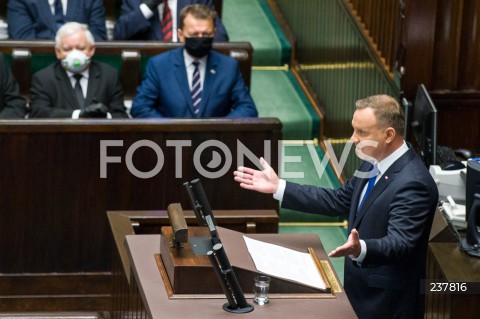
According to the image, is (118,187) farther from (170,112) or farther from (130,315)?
(130,315)

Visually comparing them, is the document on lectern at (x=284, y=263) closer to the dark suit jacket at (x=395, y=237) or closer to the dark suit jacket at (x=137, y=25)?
the dark suit jacket at (x=395, y=237)

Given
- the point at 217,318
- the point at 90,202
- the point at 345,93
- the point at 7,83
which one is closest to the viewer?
the point at 217,318

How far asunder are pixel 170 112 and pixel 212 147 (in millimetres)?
669

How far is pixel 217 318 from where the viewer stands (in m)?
3.29

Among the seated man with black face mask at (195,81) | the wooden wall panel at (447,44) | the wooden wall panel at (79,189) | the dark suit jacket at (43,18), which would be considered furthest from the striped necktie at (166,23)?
the wooden wall panel at (447,44)

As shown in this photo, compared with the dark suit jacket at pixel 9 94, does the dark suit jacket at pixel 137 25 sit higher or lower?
higher

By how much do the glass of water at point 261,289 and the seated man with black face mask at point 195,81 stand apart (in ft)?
8.47

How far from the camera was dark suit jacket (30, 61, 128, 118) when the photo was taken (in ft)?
19.5

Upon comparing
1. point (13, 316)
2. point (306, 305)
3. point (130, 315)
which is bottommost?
point (13, 316)

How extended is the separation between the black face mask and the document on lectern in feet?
7.58

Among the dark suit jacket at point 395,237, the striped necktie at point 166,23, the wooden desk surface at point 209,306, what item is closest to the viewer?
the wooden desk surface at point 209,306

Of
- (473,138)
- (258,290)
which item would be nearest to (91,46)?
(473,138)

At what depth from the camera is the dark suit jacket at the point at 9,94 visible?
5887 millimetres

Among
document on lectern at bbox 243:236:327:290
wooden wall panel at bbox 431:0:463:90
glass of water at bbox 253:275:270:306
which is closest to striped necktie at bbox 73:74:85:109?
wooden wall panel at bbox 431:0:463:90
